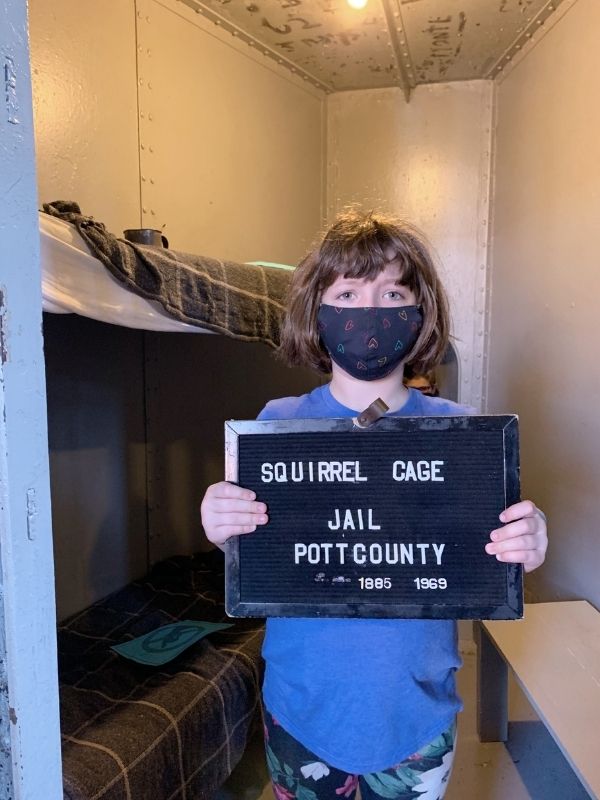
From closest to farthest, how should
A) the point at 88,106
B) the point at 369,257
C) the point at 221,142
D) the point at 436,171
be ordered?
1. the point at 369,257
2. the point at 88,106
3. the point at 221,142
4. the point at 436,171

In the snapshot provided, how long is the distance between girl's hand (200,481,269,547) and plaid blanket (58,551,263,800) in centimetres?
74

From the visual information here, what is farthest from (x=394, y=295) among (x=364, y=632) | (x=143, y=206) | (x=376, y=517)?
(x=143, y=206)

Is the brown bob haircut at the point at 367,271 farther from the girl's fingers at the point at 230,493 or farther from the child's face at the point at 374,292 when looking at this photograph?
the girl's fingers at the point at 230,493

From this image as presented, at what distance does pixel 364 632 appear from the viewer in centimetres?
98

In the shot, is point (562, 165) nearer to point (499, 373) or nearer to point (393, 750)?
point (499, 373)

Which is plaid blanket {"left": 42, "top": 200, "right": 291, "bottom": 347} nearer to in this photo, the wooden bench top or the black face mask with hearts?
the black face mask with hearts

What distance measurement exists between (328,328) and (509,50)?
2.47 metres

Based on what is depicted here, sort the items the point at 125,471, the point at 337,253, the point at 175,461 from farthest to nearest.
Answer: the point at 175,461, the point at 125,471, the point at 337,253

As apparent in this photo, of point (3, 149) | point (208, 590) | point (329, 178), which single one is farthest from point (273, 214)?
point (3, 149)

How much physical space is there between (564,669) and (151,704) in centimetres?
109

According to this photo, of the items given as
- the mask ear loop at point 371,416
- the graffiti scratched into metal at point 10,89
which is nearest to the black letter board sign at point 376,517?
the mask ear loop at point 371,416

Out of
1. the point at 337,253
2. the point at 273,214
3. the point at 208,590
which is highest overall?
the point at 273,214

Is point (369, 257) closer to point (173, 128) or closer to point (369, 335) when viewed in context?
point (369, 335)

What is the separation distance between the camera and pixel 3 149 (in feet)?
2.36
